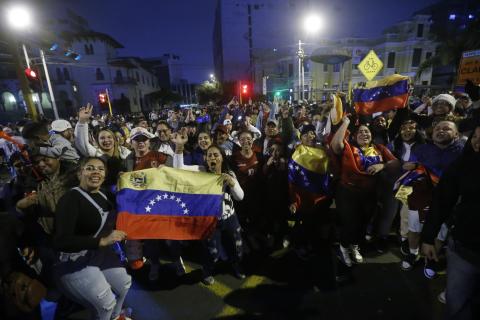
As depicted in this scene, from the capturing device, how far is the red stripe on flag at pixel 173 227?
3.29 m

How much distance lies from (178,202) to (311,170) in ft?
6.90

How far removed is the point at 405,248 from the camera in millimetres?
4156

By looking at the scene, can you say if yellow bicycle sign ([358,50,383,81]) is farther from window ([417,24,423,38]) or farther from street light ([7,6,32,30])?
window ([417,24,423,38])

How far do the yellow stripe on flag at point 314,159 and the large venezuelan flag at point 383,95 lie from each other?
167 cm

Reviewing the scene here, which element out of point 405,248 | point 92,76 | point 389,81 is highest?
point 92,76

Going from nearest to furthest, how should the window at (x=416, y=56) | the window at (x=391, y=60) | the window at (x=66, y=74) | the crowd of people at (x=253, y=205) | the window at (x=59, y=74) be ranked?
the crowd of people at (x=253, y=205)
the window at (x=416, y=56)
the window at (x=391, y=60)
the window at (x=59, y=74)
the window at (x=66, y=74)

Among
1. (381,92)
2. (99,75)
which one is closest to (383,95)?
(381,92)

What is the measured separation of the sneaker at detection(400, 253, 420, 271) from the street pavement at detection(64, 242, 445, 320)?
0.07 metres

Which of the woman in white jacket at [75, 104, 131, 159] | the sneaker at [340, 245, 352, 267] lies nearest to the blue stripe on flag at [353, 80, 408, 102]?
the sneaker at [340, 245, 352, 267]

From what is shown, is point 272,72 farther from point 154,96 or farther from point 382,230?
point 382,230

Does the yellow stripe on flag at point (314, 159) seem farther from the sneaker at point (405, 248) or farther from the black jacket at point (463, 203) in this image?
the black jacket at point (463, 203)

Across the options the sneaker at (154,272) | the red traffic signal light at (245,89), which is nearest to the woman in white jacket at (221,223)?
the sneaker at (154,272)

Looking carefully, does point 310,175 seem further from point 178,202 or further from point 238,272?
point 178,202

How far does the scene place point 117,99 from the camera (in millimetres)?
43344
